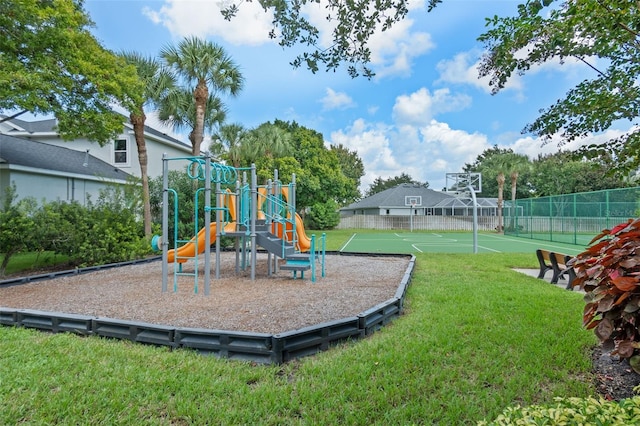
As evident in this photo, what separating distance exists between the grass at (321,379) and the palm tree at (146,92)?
930cm

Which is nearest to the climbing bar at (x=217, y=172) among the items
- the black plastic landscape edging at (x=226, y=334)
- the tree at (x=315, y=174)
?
the black plastic landscape edging at (x=226, y=334)

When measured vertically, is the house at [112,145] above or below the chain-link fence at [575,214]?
above

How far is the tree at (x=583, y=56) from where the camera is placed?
291 cm

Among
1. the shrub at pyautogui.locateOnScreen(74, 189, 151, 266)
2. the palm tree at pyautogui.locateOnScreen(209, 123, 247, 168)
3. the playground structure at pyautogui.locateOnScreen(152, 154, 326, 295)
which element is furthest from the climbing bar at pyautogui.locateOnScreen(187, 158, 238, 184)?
the palm tree at pyautogui.locateOnScreen(209, 123, 247, 168)

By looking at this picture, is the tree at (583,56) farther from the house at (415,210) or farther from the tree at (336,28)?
the house at (415,210)

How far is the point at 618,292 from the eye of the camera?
96.5 inches

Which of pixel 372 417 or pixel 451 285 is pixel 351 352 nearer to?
pixel 372 417

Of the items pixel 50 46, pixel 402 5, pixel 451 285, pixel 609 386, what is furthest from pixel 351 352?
pixel 50 46

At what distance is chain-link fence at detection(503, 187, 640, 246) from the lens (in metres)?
16.4

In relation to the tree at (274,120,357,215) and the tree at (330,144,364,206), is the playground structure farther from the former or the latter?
the tree at (330,144,364,206)

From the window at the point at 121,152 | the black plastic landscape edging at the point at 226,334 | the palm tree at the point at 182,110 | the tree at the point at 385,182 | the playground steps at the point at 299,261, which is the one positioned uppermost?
the tree at the point at 385,182

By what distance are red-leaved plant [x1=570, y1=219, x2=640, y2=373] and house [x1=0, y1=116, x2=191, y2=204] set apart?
11.5m

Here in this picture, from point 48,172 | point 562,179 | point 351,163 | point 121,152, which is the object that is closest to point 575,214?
point 121,152

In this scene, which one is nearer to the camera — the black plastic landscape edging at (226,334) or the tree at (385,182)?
the black plastic landscape edging at (226,334)
